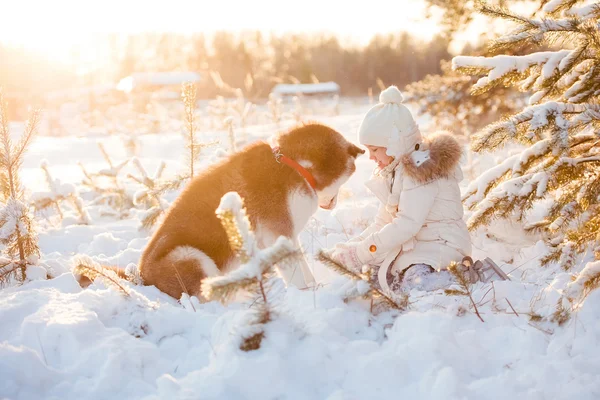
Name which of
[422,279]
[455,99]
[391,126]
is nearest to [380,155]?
[391,126]

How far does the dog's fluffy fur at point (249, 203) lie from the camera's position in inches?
121

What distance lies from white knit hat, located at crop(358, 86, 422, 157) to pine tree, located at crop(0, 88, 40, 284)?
2136 millimetres

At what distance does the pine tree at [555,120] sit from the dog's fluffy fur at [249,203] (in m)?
1.20

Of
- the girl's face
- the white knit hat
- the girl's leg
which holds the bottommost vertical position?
the girl's leg

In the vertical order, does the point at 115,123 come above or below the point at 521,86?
below

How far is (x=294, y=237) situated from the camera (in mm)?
3449

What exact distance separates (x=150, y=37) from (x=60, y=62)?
28.9 ft

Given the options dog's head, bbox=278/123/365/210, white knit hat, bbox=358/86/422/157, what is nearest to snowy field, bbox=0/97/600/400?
white knit hat, bbox=358/86/422/157

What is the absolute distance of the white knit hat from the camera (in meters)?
3.19

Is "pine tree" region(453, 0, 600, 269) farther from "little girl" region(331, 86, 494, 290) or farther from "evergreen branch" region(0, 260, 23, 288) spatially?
"evergreen branch" region(0, 260, 23, 288)

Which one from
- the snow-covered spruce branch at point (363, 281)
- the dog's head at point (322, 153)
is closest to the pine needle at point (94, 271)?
the snow-covered spruce branch at point (363, 281)

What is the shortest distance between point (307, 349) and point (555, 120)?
160 cm

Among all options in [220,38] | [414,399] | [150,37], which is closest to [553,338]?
[414,399]

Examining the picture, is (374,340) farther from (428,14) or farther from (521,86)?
(428,14)
